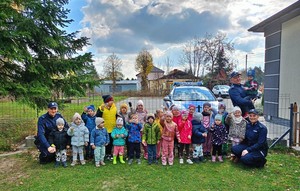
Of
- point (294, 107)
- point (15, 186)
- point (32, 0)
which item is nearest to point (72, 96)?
point (32, 0)

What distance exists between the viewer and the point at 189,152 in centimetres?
562

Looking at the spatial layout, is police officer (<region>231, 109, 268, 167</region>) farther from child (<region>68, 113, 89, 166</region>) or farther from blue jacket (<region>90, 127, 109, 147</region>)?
child (<region>68, 113, 89, 166</region>)

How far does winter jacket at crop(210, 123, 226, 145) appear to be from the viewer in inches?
210

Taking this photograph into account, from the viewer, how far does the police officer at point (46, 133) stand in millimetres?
5148

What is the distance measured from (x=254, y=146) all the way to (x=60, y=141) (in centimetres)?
420

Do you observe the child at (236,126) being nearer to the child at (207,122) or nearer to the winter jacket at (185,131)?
the child at (207,122)

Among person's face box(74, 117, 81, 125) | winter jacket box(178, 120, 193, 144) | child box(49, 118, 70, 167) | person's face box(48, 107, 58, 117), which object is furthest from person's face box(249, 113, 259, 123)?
person's face box(48, 107, 58, 117)

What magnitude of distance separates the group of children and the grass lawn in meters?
0.29

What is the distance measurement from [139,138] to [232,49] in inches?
1567

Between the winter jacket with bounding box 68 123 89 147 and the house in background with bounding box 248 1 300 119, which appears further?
the house in background with bounding box 248 1 300 119

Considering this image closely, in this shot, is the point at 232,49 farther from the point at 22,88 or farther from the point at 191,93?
the point at 22,88

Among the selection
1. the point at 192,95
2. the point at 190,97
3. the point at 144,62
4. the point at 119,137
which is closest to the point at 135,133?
the point at 119,137

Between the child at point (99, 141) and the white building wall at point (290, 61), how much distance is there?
25.7ft

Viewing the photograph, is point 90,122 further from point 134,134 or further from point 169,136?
point 169,136
